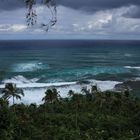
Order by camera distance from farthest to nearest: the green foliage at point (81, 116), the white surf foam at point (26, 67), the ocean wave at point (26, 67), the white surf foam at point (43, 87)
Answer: the white surf foam at point (26, 67) → the ocean wave at point (26, 67) → the white surf foam at point (43, 87) → the green foliage at point (81, 116)

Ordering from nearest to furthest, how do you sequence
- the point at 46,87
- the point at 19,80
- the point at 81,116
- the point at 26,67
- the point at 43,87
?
1. the point at 81,116
2. the point at 46,87
3. the point at 43,87
4. the point at 19,80
5. the point at 26,67

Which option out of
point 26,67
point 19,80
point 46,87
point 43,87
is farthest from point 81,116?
point 26,67

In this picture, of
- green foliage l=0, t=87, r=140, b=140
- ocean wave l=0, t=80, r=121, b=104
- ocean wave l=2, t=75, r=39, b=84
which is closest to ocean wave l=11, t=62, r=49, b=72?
ocean wave l=2, t=75, r=39, b=84

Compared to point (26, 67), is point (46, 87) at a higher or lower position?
higher

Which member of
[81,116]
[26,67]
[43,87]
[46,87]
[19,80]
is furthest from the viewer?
[26,67]

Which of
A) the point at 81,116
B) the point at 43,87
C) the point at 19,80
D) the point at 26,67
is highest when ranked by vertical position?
the point at 81,116

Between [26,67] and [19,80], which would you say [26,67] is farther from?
[19,80]

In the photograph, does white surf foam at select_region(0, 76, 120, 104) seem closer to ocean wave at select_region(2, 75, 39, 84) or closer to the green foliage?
ocean wave at select_region(2, 75, 39, 84)

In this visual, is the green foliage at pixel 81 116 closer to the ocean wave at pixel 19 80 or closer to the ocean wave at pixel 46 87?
the ocean wave at pixel 46 87

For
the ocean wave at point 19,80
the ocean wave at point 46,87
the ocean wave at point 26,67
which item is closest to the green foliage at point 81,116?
the ocean wave at point 46,87
